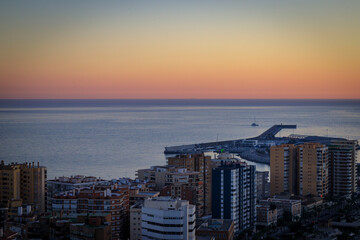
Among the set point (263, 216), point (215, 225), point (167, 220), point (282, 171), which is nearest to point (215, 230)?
point (215, 225)

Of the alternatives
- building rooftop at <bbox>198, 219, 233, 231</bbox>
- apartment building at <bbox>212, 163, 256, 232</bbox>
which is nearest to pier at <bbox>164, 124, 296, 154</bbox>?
apartment building at <bbox>212, 163, 256, 232</bbox>

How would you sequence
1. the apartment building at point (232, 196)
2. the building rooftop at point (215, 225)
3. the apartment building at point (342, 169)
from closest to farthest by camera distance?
the building rooftop at point (215, 225), the apartment building at point (232, 196), the apartment building at point (342, 169)

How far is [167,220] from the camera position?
9.46 meters

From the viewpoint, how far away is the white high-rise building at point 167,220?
9.42 meters

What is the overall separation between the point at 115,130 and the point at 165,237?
28611 mm

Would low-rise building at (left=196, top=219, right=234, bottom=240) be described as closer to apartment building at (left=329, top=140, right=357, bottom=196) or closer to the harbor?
apartment building at (left=329, top=140, right=357, bottom=196)

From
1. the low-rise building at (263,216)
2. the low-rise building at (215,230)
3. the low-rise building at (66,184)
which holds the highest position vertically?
the low-rise building at (66,184)

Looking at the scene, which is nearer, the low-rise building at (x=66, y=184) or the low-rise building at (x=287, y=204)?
the low-rise building at (x=66, y=184)

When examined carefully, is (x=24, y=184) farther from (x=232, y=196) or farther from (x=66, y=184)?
(x=232, y=196)

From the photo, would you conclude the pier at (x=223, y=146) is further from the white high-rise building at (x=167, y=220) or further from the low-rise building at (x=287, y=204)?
the white high-rise building at (x=167, y=220)

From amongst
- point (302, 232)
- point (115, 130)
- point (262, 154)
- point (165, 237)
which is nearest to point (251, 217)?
point (302, 232)

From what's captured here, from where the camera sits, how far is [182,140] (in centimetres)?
3438

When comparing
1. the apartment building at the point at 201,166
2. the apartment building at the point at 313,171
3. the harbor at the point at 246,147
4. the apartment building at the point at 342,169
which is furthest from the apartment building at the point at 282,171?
the harbor at the point at 246,147

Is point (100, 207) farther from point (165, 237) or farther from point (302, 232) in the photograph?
point (302, 232)
